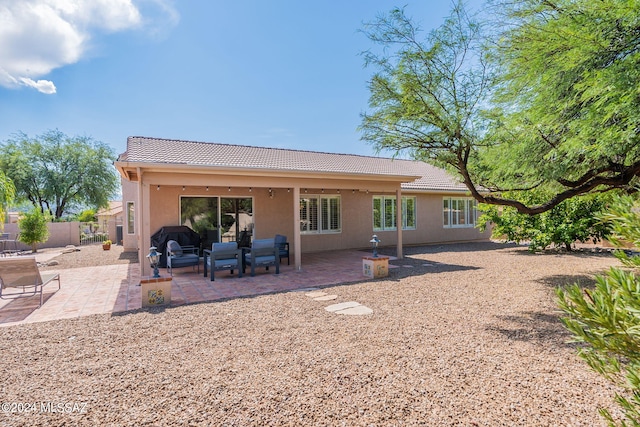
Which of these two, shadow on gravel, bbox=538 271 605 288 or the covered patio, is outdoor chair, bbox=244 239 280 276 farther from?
shadow on gravel, bbox=538 271 605 288

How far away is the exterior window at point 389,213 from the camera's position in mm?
15898

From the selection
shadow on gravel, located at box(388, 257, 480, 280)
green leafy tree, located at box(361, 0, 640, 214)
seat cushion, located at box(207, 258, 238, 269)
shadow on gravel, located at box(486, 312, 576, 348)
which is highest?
green leafy tree, located at box(361, 0, 640, 214)

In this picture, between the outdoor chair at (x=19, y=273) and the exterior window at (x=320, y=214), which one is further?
the exterior window at (x=320, y=214)

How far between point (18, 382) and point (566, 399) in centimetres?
563

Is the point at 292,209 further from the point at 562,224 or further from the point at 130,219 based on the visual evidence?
the point at 562,224

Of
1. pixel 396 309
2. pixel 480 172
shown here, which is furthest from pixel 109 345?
pixel 480 172

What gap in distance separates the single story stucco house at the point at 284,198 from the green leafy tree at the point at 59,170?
516 inches

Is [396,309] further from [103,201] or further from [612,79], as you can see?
[103,201]

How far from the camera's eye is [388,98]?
721 cm

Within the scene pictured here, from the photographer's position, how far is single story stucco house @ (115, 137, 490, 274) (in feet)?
29.8

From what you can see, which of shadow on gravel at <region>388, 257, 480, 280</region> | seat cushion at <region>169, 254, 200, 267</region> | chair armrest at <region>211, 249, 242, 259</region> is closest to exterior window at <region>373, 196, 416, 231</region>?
shadow on gravel at <region>388, 257, 480, 280</region>

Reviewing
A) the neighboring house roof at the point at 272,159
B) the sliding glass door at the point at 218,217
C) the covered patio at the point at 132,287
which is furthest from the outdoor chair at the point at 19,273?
the sliding glass door at the point at 218,217

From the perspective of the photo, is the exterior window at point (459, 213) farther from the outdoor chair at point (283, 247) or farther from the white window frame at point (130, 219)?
the white window frame at point (130, 219)

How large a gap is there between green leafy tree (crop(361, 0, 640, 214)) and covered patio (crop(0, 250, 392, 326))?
4137 mm
